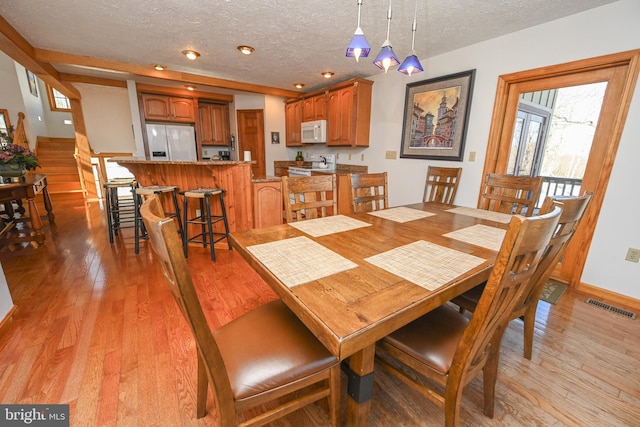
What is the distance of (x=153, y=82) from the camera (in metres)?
4.83

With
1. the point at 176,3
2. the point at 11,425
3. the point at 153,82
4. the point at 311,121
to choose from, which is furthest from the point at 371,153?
the point at 153,82

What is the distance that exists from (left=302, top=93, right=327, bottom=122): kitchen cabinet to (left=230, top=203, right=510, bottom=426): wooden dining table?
337cm

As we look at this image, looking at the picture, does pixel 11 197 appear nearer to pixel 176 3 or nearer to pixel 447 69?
pixel 176 3

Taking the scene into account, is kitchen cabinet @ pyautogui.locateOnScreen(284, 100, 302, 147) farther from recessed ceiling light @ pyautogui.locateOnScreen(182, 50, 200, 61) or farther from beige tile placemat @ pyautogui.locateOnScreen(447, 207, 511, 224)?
beige tile placemat @ pyautogui.locateOnScreen(447, 207, 511, 224)

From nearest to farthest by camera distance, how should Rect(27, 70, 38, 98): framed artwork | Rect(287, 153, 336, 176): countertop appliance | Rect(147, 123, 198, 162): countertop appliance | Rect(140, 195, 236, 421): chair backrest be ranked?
Rect(140, 195, 236, 421): chair backrest < Rect(287, 153, 336, 176): countertop appliance < Rect(147, 123, 198, 162): countertop appliance < Rect(27, 70, 38, 98): framed artwork

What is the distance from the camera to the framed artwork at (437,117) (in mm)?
2801

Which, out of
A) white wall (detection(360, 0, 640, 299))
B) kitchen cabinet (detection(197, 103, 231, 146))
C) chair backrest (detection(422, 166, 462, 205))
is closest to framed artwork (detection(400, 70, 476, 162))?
white wall (detection(360, 0, 640, 299))

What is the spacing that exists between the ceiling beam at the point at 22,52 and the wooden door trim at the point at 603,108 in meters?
4.84

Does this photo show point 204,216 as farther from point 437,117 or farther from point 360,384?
point 437,117

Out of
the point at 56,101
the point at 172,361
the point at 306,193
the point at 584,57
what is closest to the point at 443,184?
the point at 584,57

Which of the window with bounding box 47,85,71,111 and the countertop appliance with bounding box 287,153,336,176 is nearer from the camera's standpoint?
the countertop appliance with bounding box 287,153,336,176

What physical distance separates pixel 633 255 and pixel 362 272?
257 cm

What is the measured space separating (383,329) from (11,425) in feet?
5.52

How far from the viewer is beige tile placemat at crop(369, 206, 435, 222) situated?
5.53ft
